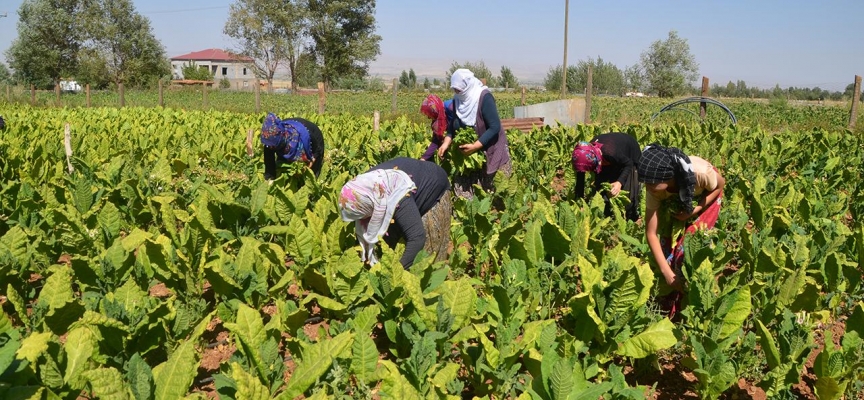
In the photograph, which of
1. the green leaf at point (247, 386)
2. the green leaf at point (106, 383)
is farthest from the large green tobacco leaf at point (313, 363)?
the green leaf at point (106, 383)

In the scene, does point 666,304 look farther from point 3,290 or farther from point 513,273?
point 3,290

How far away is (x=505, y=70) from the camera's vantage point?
206 ft

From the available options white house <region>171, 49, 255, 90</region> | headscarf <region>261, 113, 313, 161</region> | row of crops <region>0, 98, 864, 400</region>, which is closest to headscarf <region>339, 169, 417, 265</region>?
row of crops <region>0, 98, 864, 400</region>

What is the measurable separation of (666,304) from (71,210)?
3980 mm

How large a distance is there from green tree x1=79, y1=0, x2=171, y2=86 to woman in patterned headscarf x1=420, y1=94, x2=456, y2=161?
196 ft

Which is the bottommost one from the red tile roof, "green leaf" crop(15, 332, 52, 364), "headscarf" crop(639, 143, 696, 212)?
"green leaf" crop(15, 332, 52, 364)

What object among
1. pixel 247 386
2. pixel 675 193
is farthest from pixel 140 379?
pixel 675 193

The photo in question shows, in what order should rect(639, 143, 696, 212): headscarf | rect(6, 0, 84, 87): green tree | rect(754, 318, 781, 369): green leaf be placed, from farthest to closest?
rect(6, 0, 84, 87): green tree → rect(639, 143, 696, 212): headscarf → rect(754, 318, 781, 369): green leaf

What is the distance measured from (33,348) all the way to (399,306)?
171 cm

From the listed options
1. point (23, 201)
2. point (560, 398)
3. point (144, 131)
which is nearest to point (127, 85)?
point (144, 131)

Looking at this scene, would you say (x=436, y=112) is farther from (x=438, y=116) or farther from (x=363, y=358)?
(x=363, y=358)

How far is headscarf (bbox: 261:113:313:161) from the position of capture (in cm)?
530

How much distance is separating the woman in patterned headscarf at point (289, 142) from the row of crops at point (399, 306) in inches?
8.2

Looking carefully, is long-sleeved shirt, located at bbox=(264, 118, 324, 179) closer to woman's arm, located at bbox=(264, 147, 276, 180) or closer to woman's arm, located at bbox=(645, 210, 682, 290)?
woman's arm, located at bbox=(264, 147, 276, 180)
